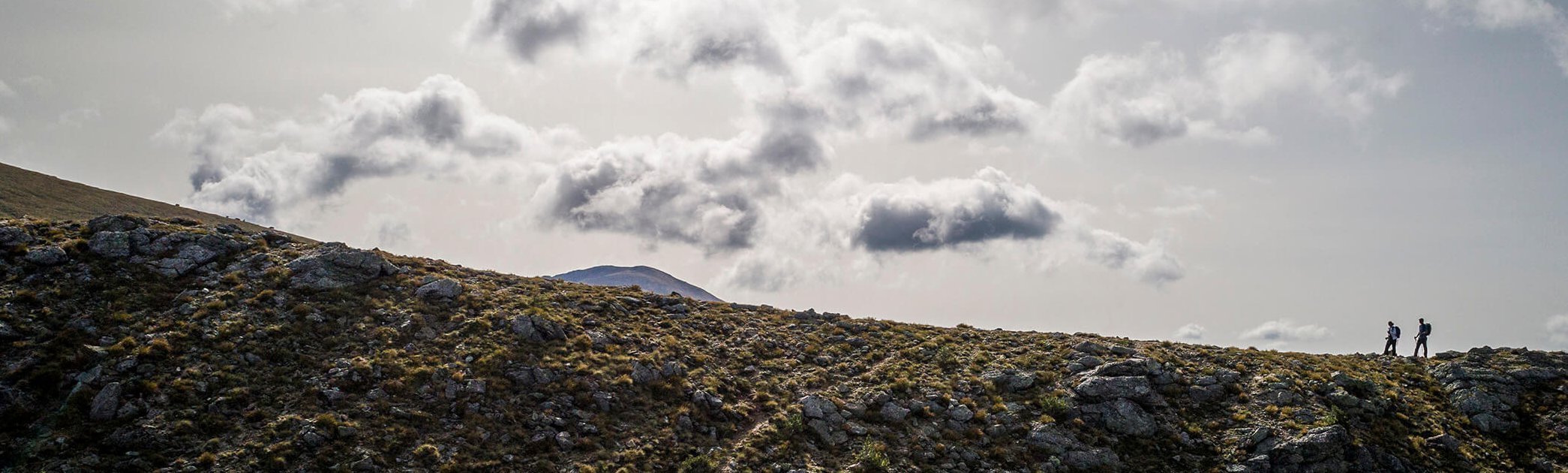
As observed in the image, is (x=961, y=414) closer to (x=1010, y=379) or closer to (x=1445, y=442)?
(x=1010, y=379)

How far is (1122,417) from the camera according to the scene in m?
37.1

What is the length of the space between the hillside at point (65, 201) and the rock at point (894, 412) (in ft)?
318

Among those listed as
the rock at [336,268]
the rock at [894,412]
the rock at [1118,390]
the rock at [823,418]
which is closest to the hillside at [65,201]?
the rock at [336,268]

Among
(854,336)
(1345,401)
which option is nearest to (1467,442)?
(1345,401)

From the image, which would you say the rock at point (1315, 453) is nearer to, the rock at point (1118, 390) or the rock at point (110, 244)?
the rock at point (1118, 390)

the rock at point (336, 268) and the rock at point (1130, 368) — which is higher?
the rock at point (1130, 368)

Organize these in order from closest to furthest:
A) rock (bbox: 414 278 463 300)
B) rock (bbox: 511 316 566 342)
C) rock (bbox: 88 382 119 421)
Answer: rock (bbox: 88 382 119 421), rock (bbox: 511 316 566 342), rock (bbox: 414 278 463 300)

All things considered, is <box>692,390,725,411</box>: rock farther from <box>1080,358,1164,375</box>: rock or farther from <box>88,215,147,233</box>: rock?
<box>88,215,147,233</box>: rock

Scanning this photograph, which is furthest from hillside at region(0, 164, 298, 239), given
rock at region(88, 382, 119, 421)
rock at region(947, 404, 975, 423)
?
rock at region(947, 404, 975, 423)

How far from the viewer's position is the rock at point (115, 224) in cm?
3875

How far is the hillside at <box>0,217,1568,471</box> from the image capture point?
91.9ft

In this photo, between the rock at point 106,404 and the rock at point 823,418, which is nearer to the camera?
the rock at point 106,404

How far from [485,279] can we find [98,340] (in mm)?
20030

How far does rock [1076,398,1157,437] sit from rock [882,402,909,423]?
9.64 m
